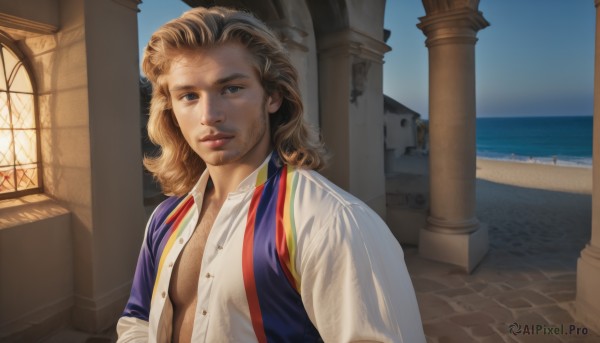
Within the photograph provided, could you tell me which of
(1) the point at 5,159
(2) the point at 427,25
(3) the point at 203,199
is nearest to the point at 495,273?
(2) the point at 427,25

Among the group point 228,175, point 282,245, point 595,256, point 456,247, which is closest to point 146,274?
point 228,175

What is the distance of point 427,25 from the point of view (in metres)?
6.09

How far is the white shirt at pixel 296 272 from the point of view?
979mm

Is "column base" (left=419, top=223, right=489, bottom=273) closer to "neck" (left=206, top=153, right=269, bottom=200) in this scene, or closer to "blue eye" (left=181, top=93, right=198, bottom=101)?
"neck" (left=206, top=153, right=269, bottom=200)

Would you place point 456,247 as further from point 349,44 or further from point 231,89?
point 231,89

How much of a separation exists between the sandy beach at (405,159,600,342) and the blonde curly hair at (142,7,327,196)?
324 cm

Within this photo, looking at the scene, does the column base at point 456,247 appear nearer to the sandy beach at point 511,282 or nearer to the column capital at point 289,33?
the sandy beach at point 511,282

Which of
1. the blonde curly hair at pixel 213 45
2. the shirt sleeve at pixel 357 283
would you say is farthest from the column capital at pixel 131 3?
the shirt sleeve at pixel 357 283

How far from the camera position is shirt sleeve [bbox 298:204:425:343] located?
3.18ft

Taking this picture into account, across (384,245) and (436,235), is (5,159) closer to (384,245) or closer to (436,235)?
(384,245)

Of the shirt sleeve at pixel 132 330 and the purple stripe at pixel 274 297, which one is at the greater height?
the purple stripe at pixel 274 297

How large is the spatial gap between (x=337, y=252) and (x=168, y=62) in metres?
0.85

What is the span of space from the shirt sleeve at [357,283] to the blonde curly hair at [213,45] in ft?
1.17

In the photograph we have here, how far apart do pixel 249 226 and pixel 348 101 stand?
5079 millimetres
